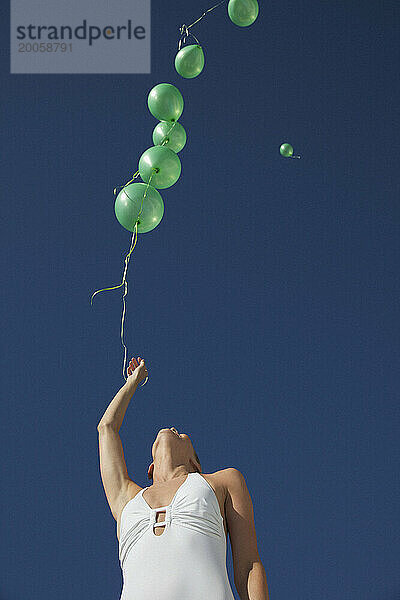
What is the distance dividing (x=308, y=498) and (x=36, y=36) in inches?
108

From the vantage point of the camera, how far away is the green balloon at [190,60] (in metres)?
2.44

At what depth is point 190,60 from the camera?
2.46m

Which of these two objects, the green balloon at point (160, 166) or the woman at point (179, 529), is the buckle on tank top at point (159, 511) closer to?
the woman at point (179, 529)

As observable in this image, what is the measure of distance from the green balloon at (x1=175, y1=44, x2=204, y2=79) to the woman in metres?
1.18

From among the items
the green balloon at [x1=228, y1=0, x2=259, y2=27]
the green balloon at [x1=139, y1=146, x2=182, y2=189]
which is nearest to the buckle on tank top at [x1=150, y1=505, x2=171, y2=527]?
the green balloon at [x1=139, y1=146, x2=182, y2=189]

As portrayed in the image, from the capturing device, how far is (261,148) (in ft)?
13.0

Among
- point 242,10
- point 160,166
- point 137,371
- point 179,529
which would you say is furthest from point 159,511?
point 242,10

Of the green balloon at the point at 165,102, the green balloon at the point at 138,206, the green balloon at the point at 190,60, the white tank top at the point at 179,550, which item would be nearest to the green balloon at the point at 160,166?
the green balloon at the point at 138,206

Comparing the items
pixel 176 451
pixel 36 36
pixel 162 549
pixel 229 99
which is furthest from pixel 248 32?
pixel 162 549

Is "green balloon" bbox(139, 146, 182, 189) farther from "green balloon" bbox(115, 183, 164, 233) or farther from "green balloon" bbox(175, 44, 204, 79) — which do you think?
"green balloon" bbox(175, 44, 204, 79)

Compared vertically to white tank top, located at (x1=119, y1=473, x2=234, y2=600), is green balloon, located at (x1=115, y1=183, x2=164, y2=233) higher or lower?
higher

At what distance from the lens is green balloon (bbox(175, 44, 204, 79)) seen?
8.02 feet

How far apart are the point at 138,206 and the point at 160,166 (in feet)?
0.51

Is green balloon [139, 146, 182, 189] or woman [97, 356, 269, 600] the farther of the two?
green balloon [139, 146, 182, 189]
